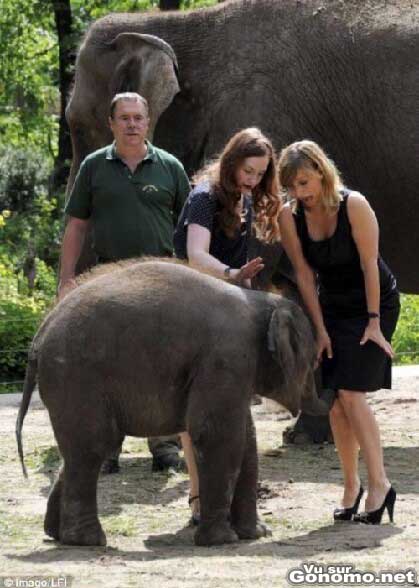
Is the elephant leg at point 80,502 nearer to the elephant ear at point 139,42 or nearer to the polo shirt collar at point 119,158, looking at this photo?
the polo shirt collar at point 119,158

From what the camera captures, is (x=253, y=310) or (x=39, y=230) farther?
(x=39, y=230)

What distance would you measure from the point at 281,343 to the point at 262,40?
3836 mm

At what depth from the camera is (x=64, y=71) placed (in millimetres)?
20516

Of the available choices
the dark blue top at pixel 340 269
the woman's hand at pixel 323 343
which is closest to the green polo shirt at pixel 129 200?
the dark blue top at pixel 340 269

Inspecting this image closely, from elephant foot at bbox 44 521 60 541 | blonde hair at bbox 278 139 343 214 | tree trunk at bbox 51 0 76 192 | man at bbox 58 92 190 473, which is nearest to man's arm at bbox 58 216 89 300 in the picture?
man at bbox 58 92 190 473

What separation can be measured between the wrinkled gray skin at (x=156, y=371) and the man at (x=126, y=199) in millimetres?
1471

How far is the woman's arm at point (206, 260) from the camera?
6.71 metres

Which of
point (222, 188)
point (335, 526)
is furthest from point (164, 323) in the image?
point (335, 526)

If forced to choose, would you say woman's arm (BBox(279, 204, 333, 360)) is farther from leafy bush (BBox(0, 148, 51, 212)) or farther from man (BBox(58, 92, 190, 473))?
leafy bush (BBox(0, 148, 51, 212))

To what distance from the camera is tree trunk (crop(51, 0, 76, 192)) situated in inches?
808

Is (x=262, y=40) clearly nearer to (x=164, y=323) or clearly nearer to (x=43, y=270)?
(x=164, y=323)

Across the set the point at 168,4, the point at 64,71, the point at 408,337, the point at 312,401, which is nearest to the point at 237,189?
the point at 312,401

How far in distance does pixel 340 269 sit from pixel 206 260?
0.68m

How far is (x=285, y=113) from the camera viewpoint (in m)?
9.89
